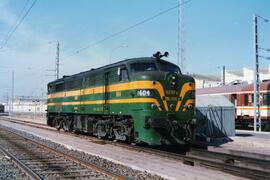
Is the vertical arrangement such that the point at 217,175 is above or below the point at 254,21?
below

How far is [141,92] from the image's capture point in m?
15.4

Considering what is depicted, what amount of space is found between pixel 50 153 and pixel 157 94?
492 cm

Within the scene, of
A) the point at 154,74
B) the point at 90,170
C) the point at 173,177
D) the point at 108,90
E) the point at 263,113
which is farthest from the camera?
the point at 263,113

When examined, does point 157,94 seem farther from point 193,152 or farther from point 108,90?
point 108,90

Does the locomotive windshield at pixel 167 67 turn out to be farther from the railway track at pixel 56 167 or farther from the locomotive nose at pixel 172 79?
the railway track at pixel 56 167

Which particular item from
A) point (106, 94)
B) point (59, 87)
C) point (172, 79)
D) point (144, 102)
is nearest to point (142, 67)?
point (172, 79)

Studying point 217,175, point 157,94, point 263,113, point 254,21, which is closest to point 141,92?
point 157,94

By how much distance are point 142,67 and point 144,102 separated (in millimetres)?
1913

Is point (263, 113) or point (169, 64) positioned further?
point (263, 113)

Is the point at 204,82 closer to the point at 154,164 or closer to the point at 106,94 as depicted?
the point at 106,94

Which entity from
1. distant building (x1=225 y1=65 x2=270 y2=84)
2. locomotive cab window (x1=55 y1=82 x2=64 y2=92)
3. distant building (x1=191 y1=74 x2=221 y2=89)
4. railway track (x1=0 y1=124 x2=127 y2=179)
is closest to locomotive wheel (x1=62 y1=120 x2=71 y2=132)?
locomotive cab window (x1=55 y1=82 x2=64 y2=92)

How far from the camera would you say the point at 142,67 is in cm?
1655

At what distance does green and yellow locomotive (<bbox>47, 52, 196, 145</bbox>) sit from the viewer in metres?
15.2

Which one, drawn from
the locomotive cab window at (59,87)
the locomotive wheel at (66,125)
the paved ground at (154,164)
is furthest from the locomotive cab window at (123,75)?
the locomotive cab window at (59,87)
